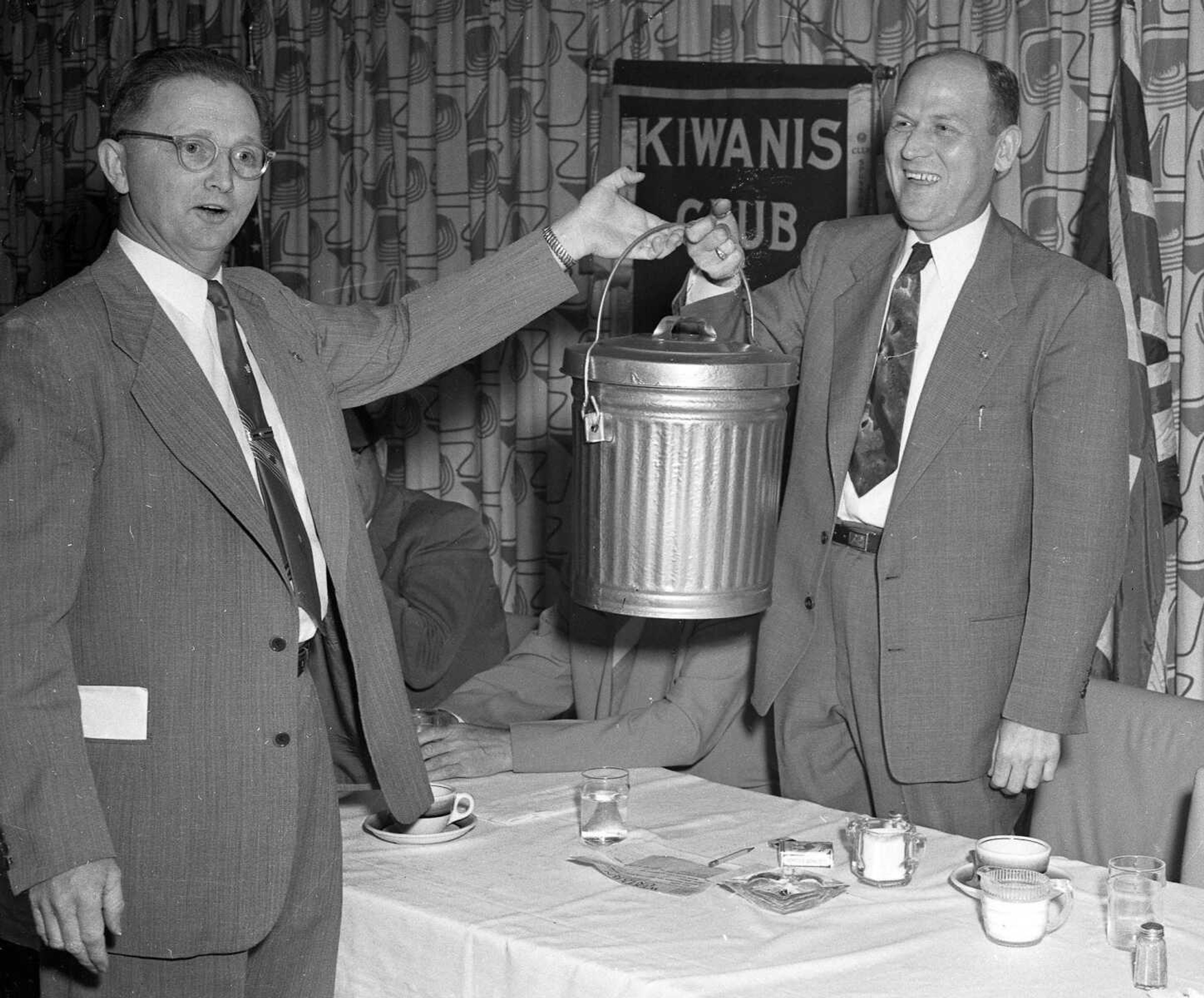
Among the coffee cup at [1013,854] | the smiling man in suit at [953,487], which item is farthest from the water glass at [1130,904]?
the smiling man in suit at [953,487]

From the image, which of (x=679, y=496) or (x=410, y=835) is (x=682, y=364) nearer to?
(x=679, y=496)

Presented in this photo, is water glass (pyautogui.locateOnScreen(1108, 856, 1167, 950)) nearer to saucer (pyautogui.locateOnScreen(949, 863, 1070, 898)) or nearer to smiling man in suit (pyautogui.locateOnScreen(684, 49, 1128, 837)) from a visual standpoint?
saucer (pyautogui.locateOnScreen(949, 863, 1070, 898))

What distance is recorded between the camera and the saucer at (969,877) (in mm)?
1859

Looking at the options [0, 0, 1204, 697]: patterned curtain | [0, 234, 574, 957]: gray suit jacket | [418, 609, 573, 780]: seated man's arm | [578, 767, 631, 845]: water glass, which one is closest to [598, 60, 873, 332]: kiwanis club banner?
[0, 0, 1204, 697]: patterned curtain

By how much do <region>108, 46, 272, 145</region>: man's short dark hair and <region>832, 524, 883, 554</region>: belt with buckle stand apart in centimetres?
119

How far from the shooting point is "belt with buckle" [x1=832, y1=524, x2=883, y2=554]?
248 cm

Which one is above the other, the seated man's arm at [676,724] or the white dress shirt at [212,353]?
the white dress shirt at [212,353]

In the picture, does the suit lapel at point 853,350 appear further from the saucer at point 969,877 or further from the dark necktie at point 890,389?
the saucer at point 969,877

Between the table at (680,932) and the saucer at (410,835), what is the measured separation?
0.01 m

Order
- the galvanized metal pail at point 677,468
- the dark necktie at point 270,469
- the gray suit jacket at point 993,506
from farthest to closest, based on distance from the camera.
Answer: the gray suit jacket at point 993,506
the galvanized metal pail at point 677,468
the dark necktie at point 270,469

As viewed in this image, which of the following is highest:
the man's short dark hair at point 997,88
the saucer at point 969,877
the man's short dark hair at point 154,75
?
the man's short dark hair at point 997,88

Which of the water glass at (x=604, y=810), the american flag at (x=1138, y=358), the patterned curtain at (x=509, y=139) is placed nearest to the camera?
the water glass at (x=604, y=810)

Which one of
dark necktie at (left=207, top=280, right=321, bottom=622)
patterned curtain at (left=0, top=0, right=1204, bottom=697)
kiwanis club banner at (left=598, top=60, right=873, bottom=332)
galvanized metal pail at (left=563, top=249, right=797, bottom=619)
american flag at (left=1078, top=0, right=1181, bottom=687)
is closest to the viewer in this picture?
dark necktie at (left=207, top=280, right=321, bottom=622)

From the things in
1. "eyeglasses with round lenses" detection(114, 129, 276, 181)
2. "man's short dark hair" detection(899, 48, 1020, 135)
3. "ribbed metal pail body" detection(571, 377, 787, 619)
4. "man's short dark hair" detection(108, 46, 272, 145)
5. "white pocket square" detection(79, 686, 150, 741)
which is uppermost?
"man's short dark hair" detection(899, 48, 1020, 135)
